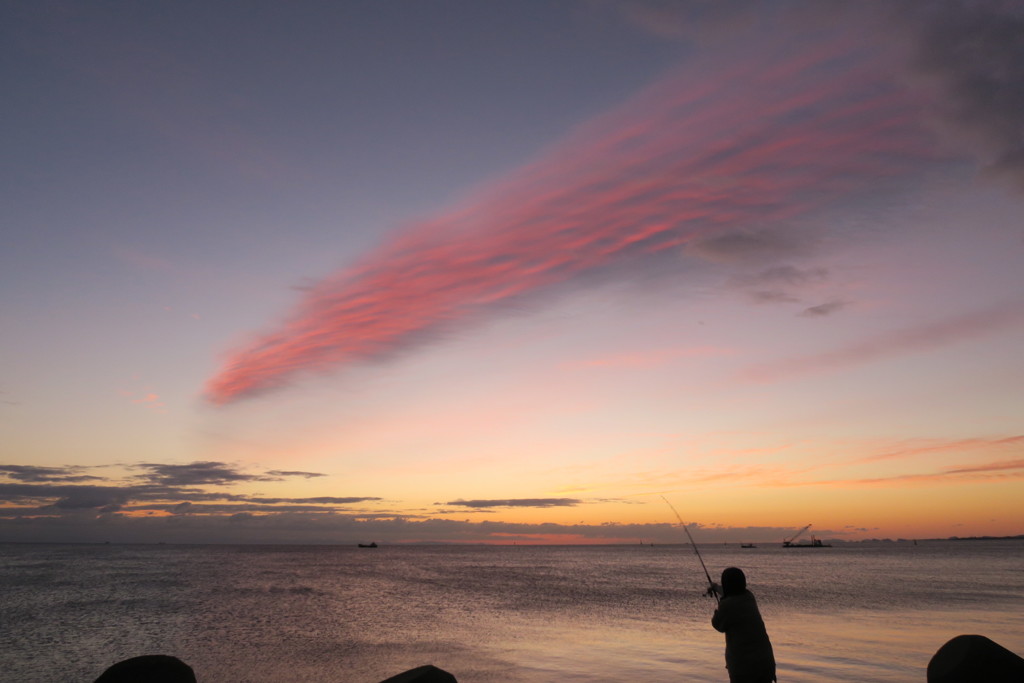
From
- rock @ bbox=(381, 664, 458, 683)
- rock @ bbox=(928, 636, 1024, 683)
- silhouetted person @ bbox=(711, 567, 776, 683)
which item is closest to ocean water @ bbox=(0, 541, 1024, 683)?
rock @ bbox=(928, 636, 1024, 683)

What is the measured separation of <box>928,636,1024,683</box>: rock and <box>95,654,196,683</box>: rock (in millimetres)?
8271

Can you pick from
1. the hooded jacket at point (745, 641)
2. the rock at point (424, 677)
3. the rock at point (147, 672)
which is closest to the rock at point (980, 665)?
the hooded jacket at point (745, 641)

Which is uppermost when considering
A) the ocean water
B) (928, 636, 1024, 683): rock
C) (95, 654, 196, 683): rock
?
(928, 636, 1024, 683): rock

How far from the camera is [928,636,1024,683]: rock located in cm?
732

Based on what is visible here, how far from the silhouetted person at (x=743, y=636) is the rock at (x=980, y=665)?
2.22 meters

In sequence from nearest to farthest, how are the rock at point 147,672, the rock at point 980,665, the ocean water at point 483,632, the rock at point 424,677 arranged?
the rock at point 424,677, the rock at point 147,672, the rock at point 980,665, the ocean water at point 483,632

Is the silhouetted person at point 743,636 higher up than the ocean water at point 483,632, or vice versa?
the silhouetted person at point 743,636

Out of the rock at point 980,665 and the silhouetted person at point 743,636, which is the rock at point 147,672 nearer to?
the silhouetted person at point 743,636

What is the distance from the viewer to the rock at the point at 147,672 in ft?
22.5

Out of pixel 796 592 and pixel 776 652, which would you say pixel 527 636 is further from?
pixel 796 592

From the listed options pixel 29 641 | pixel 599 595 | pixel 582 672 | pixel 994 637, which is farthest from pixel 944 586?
pixel 29 641

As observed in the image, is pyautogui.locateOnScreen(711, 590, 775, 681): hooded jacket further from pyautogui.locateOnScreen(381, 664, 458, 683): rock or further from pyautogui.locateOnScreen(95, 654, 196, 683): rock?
pyautogui.locateOnScreen(95, 654, 196, 683): rock

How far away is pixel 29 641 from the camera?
24953 mm

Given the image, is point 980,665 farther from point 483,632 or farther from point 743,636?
point 483,632
